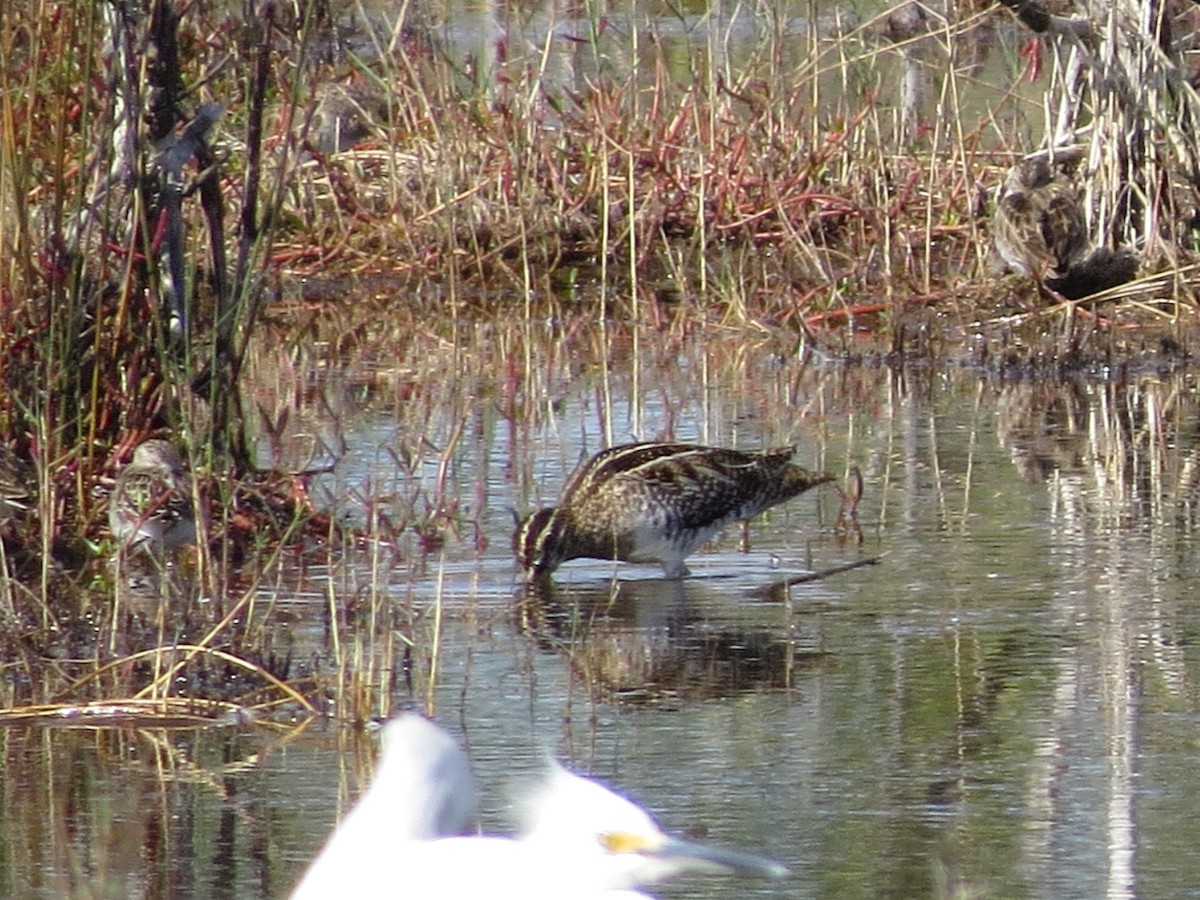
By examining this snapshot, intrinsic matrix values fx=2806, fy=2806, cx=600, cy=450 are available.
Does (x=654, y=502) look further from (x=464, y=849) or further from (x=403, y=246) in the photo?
(x=403, y=246)

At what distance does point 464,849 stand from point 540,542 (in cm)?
440

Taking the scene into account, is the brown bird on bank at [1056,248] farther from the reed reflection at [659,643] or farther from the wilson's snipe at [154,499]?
the wilson's snipe at [154,499]

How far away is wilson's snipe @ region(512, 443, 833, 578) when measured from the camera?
775 centimetres

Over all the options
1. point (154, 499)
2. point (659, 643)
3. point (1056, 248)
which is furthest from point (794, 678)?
point (1056, 248)

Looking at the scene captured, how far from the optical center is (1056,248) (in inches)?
475

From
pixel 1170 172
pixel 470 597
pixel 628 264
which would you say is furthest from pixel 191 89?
pixel 628 264

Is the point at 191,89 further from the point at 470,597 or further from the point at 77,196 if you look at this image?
the point at 470,597

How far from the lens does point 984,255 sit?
41.7ft

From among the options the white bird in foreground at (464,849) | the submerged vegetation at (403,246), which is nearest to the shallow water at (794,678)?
the submerged vegetation at (403,246)

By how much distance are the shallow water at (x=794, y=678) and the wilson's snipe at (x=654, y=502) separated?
106mm

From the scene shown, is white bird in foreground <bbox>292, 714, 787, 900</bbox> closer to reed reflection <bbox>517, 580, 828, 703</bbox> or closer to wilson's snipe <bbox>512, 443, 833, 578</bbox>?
reed reflection <bbox>517, 580, 828, 703</bbox>

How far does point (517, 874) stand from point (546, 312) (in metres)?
10.7

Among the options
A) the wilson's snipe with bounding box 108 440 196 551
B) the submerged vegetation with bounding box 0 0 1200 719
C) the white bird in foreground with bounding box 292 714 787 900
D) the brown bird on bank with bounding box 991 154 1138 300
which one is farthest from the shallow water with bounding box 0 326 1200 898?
the brown bird on bank with bounding box 991 154 1138 300

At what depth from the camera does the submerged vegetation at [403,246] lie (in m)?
7.09
